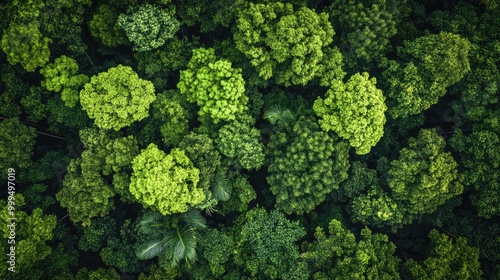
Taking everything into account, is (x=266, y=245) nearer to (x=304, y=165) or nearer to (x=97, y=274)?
(x=304, y=165)

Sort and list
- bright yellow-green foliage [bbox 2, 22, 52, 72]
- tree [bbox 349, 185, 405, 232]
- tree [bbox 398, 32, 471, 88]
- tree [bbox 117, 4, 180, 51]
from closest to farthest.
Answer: bright yellow-green foliage [bbox 2, 22, 52, 72] → tree [bbox 117, 4, 180, 51] → tree [bbox 398, 32, 471, 88] → tree [bbox 349, 185, 405, 232]

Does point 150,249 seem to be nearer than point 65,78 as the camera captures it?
Yes

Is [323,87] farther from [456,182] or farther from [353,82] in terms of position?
[456,182]

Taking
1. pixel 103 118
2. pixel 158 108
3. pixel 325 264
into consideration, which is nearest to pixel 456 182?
pixel 325 264

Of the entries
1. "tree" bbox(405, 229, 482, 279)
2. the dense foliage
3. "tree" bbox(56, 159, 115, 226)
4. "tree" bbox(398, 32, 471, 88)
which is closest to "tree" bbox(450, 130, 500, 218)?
the dense foliage

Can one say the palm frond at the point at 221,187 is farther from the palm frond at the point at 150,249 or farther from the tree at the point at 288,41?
the tree at the point at 288,41

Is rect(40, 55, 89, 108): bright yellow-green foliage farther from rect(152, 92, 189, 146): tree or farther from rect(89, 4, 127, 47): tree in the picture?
rect(152, 92, 189, 146): tree

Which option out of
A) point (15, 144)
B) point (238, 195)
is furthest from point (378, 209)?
point (15, 144)
